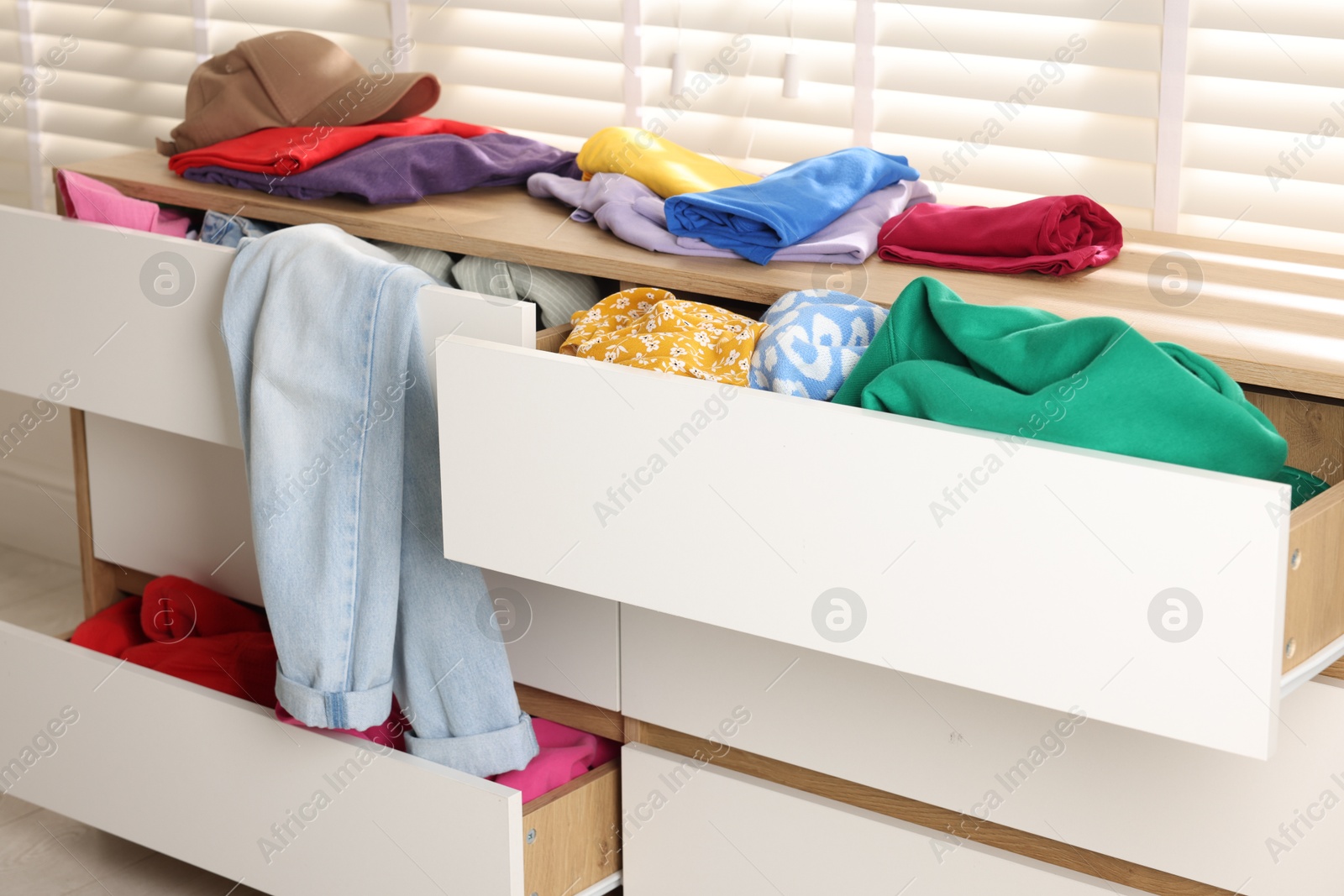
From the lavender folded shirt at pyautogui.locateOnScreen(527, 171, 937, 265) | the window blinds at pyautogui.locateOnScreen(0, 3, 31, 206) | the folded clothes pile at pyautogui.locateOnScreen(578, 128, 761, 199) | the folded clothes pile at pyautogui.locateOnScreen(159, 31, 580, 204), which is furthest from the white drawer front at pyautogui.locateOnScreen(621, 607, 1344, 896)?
the window blinds at pyautogui.locateOnScreen(0, 3, 31, 206)

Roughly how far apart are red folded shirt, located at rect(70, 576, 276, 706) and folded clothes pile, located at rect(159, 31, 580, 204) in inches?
20.5

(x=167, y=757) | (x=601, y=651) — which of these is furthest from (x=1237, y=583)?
(x=167, y=757)

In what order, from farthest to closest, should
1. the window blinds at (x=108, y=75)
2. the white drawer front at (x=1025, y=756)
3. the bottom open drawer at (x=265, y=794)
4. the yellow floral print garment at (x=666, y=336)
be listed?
the window blinds at (x=108, y=75), the bottom open drawer at (x=265, y=794), the yellow floral print garment at (x=666, y=336), the white drawer front at (x=1025, y=756)

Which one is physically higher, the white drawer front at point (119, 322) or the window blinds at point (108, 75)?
the window blinds at point (108, 75)

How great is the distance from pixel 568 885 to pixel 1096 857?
0.51 meters

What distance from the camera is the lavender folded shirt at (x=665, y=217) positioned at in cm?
139

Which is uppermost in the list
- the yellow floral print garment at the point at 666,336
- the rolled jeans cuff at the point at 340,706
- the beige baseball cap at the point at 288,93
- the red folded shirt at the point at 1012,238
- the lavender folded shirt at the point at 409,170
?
the beige baseball cap at the point at 288,93

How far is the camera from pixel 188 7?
91.1 inches

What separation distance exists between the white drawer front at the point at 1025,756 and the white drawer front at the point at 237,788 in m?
0.23

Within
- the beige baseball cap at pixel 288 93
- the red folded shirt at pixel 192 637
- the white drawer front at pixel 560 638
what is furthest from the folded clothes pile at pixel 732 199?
the red folded shirt at pixel 192 637

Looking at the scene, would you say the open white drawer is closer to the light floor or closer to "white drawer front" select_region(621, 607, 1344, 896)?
"white drawer front" select_region(621, 607, 1344, 896)

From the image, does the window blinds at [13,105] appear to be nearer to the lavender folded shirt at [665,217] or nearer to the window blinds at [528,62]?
the window blinds at [528,62]

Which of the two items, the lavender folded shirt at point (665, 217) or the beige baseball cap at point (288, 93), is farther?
the beige baseball cap at point (288, 93)

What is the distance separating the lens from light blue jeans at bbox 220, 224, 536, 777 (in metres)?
1.28
